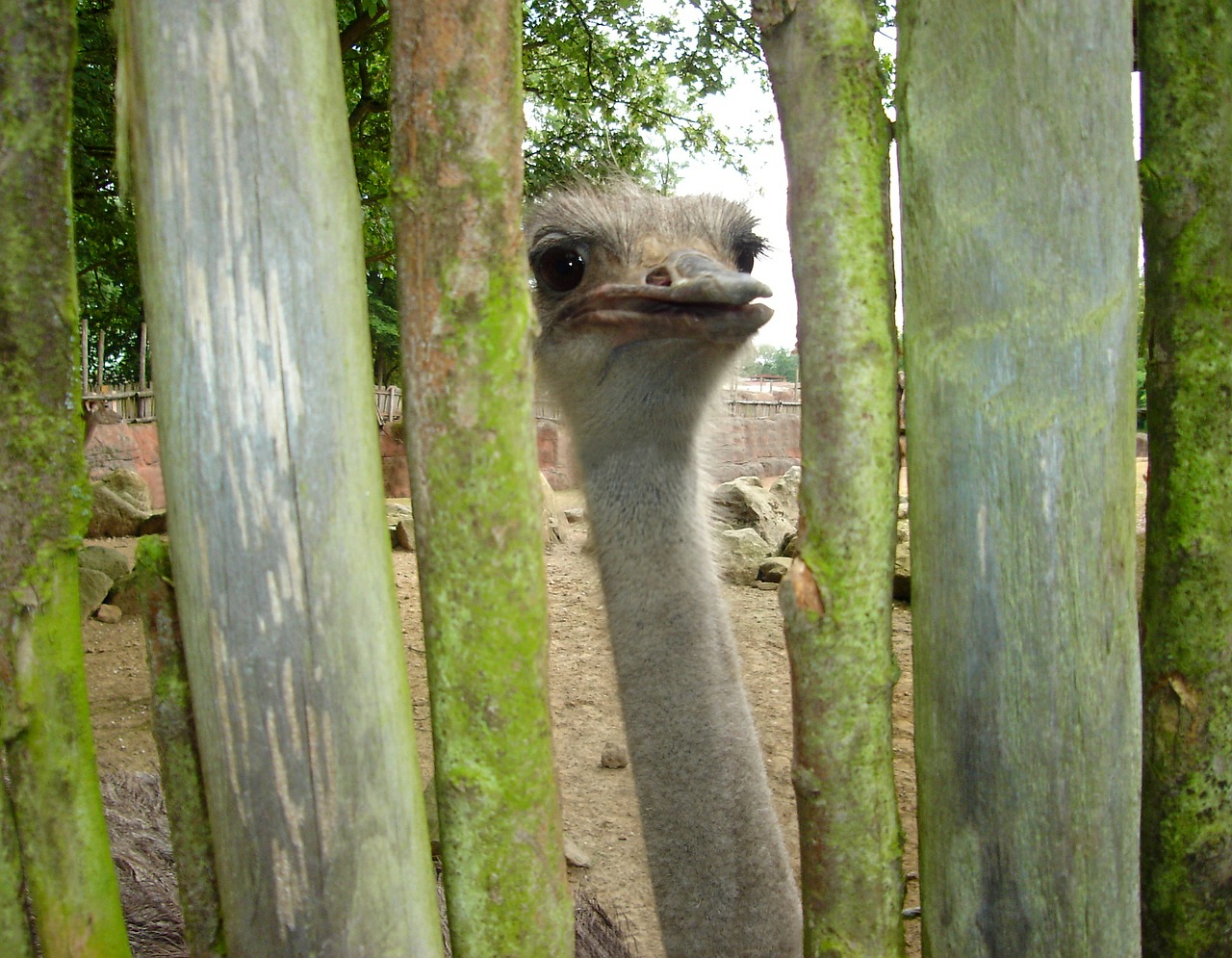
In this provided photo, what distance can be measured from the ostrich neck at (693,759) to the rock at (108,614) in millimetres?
4175

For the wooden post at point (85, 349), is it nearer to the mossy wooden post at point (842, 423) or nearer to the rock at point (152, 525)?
the rock at point (152, 525)

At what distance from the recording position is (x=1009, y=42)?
3.88ft

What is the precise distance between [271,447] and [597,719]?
10.9 ft

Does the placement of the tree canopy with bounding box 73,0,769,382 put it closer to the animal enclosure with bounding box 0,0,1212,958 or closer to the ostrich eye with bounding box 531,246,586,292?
the ostrich eye with bounding box 531,246,586,292

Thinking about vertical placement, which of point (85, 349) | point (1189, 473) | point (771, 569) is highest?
point (85, 349)

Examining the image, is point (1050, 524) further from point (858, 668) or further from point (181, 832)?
point (181, 832)

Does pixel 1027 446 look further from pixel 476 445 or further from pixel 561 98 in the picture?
pixel 561 98

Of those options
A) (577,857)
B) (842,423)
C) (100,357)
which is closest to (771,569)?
(577,857)

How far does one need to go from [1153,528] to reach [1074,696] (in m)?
0.40

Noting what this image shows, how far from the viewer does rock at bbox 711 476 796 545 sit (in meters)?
7.08

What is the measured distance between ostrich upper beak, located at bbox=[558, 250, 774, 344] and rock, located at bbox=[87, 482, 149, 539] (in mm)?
7004

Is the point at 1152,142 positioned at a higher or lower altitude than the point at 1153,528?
higher

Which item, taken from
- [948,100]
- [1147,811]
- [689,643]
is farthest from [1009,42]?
[689,643]

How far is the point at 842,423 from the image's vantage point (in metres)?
1.28
